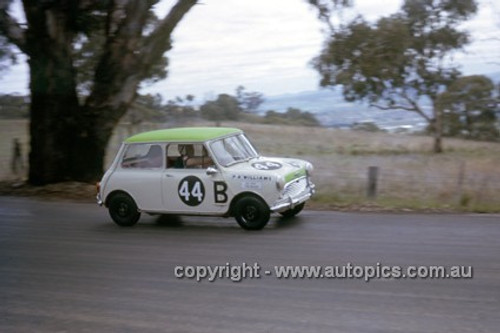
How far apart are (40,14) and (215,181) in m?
7.53

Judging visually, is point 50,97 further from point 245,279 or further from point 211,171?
point 245,279

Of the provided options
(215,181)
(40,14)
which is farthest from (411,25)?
(215,181)

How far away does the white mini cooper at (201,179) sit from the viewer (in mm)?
9422

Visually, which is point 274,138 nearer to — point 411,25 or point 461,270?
point 411,25

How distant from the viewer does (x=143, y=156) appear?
1032cm

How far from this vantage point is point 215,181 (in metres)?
9.63

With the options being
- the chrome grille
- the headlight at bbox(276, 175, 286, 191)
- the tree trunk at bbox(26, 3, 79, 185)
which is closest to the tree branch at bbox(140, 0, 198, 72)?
the tree trunk at bbox(26, 3, 79, 185)

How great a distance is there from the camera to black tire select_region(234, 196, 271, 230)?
368 inches

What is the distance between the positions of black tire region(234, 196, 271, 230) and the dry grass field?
9.08 feet

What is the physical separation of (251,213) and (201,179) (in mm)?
973

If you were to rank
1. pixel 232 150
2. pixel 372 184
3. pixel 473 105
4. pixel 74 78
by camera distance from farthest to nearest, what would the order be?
pixel 473 105, pixel 74 78, pixel 372 184, pixel 232 150

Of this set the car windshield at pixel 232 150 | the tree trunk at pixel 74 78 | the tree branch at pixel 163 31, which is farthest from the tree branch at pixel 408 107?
the car windshield at pixel 232 150

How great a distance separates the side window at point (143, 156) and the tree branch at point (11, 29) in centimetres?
570

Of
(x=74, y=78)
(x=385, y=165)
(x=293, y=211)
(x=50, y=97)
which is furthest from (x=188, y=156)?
(x=385, y=165)
